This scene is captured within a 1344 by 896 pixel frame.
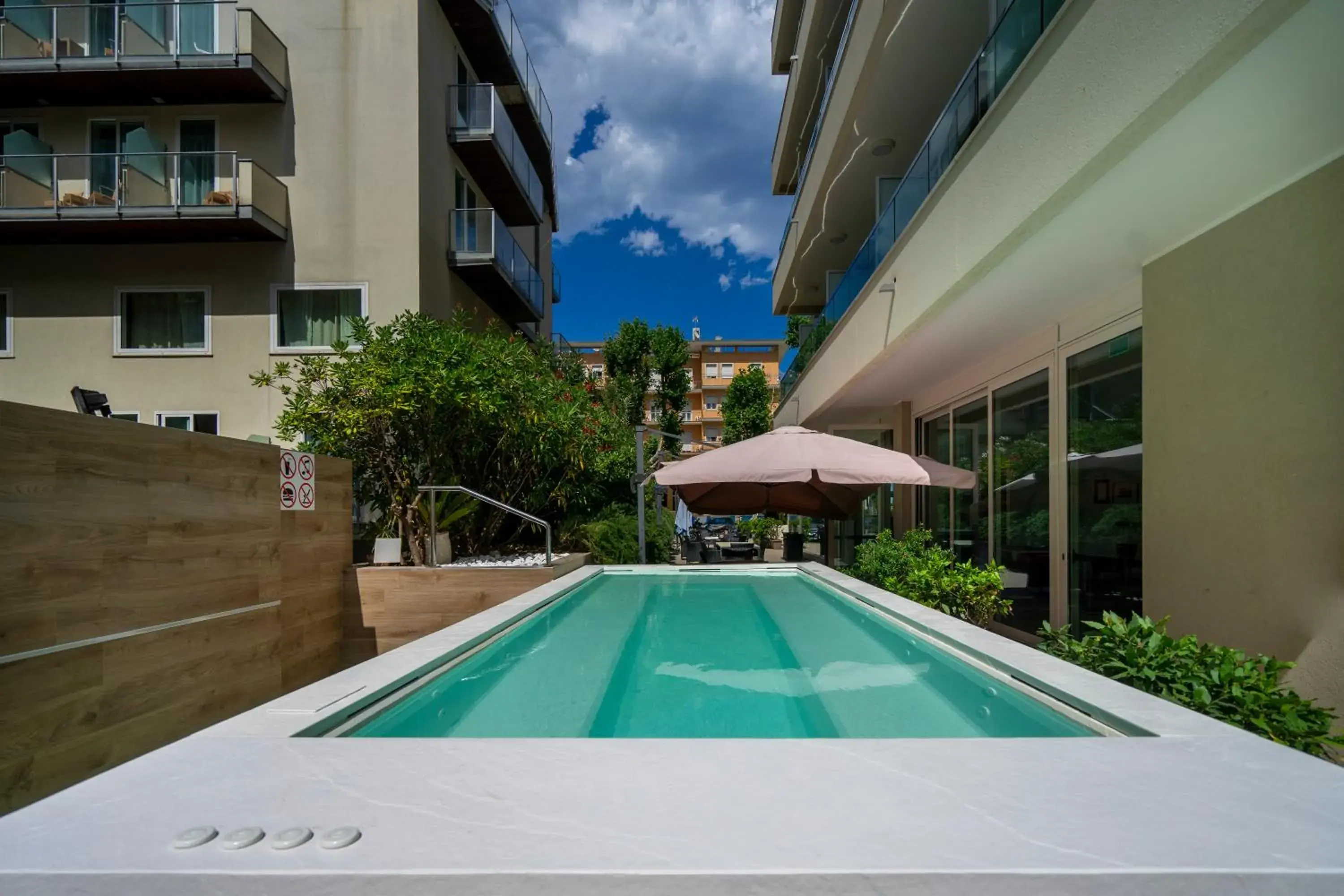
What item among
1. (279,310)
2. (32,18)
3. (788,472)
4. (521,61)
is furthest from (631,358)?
(788,472)

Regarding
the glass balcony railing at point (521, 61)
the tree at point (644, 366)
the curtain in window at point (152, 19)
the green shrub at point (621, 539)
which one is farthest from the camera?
the tree at point (644, 366)

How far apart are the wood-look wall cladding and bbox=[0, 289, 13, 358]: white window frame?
37.1ft

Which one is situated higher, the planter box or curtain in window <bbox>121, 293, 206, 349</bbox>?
curtain in window <bbox>121, 293, 206, 349</bbox>

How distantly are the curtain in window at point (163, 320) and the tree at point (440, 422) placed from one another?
3266 mm

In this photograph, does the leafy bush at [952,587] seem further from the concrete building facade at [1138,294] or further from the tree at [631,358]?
the tree at [631,358]

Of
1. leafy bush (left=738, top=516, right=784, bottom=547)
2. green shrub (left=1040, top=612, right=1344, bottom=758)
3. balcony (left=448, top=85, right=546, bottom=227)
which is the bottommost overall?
leafy bush (left=738, top=516, right=784, bottom=547)

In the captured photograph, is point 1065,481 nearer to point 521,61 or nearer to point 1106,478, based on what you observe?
point 1106,478

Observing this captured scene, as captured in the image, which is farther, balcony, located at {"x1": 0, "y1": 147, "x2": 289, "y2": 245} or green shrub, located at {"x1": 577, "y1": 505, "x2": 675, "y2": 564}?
balcony, located at {"x1": 0, "y1": 147, "x2": 289, "y2": 245}

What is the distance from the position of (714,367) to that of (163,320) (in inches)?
1869

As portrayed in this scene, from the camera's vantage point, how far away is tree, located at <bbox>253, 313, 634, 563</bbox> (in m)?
9.12

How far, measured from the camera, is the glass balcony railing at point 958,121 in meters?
4.90

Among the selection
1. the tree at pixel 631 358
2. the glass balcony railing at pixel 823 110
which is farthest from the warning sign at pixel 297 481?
the tree at pixel 631 358

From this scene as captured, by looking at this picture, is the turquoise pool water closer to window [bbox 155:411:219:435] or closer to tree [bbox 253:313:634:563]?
tree [bbox 253:313:634:563]

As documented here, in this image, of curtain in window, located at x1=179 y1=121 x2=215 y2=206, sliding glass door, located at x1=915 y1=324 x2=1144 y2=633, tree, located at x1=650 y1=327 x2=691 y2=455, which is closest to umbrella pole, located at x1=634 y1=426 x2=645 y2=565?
sliding glass door, located at x1=915 y1=324 x2=1144 y2=633
